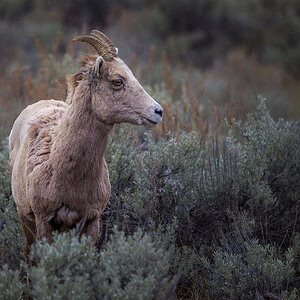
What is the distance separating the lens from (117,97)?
13.7 ft

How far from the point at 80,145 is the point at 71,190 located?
38 centimetres

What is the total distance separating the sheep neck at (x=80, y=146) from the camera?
4078 mm

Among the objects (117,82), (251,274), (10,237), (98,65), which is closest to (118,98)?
(117,82)

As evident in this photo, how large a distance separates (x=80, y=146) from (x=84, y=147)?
0.03m

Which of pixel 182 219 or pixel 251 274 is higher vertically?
pixel 182 219

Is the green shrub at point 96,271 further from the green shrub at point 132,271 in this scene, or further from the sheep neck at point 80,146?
the sheep neck at point 80,146

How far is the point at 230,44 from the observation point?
20750mm

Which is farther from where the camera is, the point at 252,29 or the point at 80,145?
the point at 252,29

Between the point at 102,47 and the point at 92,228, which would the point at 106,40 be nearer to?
the point at 102,47

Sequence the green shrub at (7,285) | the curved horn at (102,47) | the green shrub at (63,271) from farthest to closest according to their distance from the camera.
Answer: the curved horn at (102,47) < the green shrub at (7,285) < the green shrub at (63,271)

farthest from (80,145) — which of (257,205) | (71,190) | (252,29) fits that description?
(252,29)

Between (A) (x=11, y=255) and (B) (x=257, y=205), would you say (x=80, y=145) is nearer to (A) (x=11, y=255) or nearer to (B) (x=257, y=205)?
(A) (x=11, y=255)

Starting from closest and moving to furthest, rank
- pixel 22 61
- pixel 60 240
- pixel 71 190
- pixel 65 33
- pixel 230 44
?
pixel 60 240 → pixel 71 190 → pixel 22 61 → pixel 65 33 → pixel 230 44

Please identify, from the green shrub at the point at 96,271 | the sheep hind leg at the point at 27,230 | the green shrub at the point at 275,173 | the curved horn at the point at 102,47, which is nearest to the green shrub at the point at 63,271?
the green shrub at the point at 96,271
